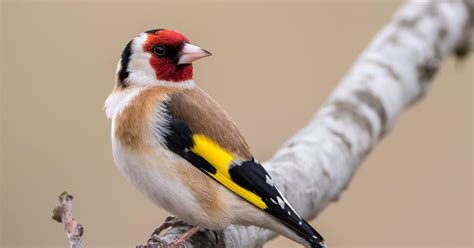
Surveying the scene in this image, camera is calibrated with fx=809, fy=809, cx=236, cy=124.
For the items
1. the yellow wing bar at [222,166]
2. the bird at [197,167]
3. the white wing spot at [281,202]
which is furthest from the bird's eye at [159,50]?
the white wing spot at [281,202]

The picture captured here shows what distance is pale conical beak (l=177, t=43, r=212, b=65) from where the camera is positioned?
2.95 m

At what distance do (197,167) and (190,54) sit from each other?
45cm

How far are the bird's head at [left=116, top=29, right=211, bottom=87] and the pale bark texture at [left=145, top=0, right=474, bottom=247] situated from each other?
0.53m

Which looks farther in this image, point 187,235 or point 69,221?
point 187,235

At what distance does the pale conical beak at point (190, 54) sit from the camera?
2.95 m

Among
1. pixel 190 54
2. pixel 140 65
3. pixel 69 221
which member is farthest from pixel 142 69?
pixel 69 221

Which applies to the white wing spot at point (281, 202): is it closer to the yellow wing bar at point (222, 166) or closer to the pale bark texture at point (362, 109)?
the yellow wing bar at point (222, 166)

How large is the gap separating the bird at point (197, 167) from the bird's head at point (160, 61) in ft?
0.41

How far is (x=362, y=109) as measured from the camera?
12.4 feet

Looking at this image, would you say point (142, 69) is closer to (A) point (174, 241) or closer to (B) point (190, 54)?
(B) point (190, 54)

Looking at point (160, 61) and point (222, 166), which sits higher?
point (160, 61)

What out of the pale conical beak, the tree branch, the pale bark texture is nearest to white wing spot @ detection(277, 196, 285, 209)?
the pale bark texture

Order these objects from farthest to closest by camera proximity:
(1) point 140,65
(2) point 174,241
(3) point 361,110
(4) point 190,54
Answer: (3) point 361,110
(1) point 140,65
(4) point 190,54
(2) point 174,241

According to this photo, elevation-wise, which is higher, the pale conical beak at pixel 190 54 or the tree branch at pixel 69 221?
the pale conical beak at pixel 190 54
